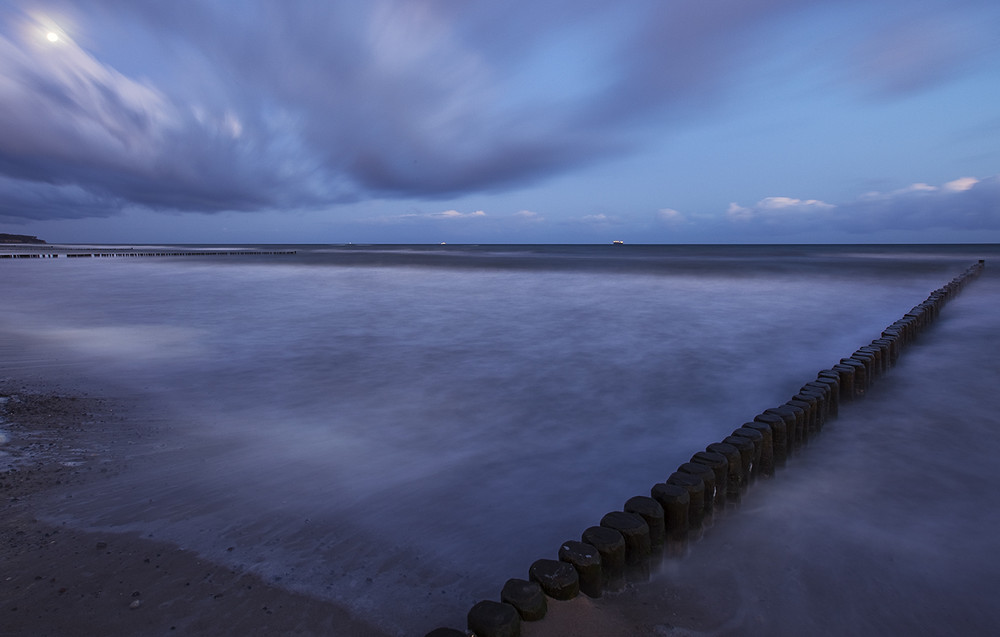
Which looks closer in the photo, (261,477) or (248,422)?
(261,477)

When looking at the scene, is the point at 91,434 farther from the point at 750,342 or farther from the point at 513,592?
the point at 750,342

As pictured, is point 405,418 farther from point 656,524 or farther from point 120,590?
point 656,524

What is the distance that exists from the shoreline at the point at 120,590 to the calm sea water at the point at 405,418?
0.45 feet

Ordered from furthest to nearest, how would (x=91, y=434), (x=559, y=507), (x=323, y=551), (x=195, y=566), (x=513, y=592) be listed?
(x=91, y=434)
(x=559, y=507)
(x=323, y=551)
(x=195, y=566)
(x=513, y=592)

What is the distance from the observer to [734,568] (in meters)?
3.35

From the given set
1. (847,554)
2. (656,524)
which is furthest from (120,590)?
(847,554)

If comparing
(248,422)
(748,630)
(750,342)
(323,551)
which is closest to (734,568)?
(748,630)

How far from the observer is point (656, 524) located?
125 inches

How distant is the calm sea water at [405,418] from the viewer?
3.59 m

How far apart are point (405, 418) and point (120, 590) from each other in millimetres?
3398

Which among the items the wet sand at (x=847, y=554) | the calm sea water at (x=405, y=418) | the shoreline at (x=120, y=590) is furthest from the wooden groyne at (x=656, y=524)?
the shoreline at (x=120, y=590)


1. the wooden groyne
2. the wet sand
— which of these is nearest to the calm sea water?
the wooden groyne

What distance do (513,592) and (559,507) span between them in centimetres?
175

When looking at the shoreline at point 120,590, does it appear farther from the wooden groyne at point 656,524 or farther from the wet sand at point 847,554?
the wet sand at point 847,554
